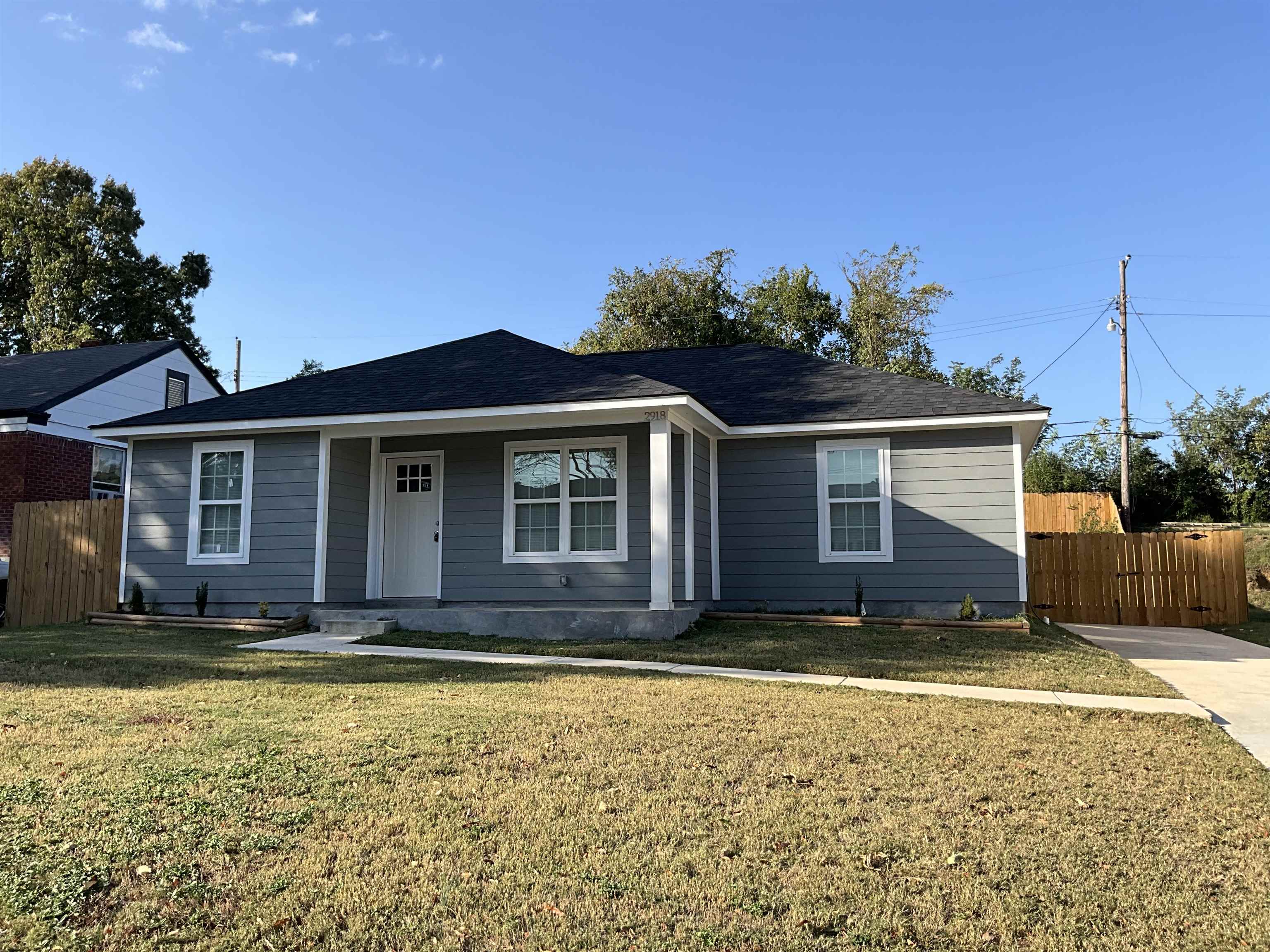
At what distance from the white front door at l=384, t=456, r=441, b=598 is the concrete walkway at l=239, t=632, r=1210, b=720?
7.50 feet

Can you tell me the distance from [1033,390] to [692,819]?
3307cm

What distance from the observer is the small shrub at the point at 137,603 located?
41.9 ft

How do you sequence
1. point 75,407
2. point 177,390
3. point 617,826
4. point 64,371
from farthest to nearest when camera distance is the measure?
point 177,390, point 64,371, point 75,407, point 617,826

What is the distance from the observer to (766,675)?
849 cm

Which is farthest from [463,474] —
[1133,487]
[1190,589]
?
[1133,487]

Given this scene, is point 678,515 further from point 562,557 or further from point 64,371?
point 64,371

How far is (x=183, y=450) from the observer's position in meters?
13.2

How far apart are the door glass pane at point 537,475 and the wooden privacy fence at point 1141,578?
889cm

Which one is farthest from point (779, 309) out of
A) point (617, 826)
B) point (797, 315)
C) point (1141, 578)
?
point (617, 826)

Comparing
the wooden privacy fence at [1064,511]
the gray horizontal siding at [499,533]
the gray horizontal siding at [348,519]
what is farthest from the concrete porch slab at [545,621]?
the wooden privacy fence at [1064,511]

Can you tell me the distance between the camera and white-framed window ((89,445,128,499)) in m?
19.2

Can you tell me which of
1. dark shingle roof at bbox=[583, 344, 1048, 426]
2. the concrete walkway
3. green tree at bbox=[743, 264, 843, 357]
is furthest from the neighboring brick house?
green tree at bbox=[743, 264, 843, 357]

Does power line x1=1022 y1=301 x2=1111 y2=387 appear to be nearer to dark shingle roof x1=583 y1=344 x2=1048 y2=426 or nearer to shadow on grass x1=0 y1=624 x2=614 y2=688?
dark shingle roof x1=583 y1=344 x2=1048 y2=426

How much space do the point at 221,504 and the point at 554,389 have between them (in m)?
5.09
